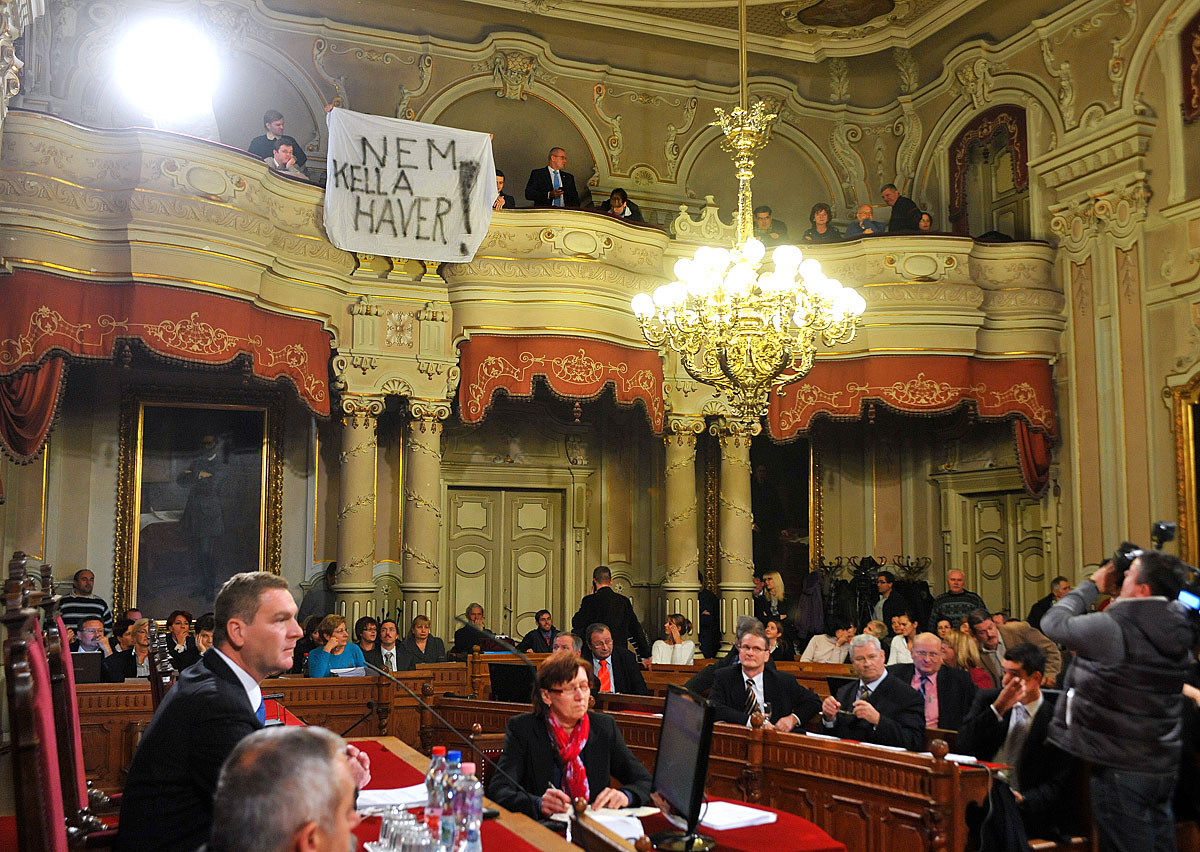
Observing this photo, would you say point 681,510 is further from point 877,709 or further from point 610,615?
point 877,709

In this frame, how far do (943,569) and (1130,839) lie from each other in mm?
9252

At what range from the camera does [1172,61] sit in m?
10.6

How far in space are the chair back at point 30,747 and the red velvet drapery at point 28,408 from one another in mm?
6128

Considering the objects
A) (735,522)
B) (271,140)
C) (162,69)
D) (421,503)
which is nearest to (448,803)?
(421,503)

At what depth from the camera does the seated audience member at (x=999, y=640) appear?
712 centimetres

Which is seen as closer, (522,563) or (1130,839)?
(1130,839)

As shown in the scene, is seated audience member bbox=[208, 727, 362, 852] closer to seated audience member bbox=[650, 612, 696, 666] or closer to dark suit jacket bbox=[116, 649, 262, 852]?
dark suit jacket bbox=[116, 649, 262, 852]

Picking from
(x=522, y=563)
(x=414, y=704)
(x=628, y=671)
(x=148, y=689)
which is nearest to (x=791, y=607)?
(x=522, y=563)

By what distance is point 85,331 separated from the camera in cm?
880

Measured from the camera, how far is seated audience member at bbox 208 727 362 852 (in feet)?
5.47

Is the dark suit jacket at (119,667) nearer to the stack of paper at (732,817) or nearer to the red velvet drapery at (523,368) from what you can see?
the red velvet drapery at (523,368)

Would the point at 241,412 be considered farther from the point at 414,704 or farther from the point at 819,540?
the point at 819,540

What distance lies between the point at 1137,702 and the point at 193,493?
9.11 metres

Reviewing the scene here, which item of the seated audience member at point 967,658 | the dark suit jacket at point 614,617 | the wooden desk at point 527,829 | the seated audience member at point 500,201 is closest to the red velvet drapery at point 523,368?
the seated audience member at point 500,201
